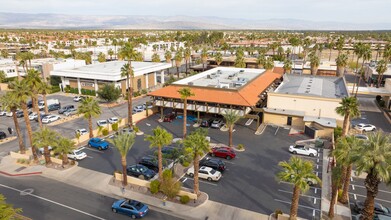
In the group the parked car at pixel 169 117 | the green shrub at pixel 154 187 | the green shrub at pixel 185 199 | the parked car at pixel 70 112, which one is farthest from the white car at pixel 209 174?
the parked car at pixel 70 112

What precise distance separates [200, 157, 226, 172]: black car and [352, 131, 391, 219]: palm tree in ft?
62.4

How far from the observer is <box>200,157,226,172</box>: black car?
4067 centimetres

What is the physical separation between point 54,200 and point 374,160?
3425cm

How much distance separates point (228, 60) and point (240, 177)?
94.6 meters

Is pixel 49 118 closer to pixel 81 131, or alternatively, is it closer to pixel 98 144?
pixel 81 131

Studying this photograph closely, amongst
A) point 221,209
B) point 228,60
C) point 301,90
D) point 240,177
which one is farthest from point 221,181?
point 228,60

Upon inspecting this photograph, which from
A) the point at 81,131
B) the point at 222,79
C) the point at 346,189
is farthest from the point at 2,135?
the point at 346,189

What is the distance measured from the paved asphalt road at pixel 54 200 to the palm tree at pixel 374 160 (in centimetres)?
1964

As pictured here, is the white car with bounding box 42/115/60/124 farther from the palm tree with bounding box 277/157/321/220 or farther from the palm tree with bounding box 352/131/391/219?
the palm tree with bounding box 352/131/391/219

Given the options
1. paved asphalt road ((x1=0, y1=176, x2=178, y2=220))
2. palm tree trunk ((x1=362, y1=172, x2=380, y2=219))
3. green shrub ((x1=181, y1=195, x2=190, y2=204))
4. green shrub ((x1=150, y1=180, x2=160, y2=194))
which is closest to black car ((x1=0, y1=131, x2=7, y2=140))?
paved asphalt road ((x1=0, y1=176, x2=178, y2=220))

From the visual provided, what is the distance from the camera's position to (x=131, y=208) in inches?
1230

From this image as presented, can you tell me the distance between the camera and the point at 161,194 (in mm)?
35531

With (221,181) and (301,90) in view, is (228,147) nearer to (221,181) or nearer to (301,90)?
(221,181)

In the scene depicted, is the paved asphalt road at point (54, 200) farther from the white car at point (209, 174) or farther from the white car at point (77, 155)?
the white car at point (209, 174)
